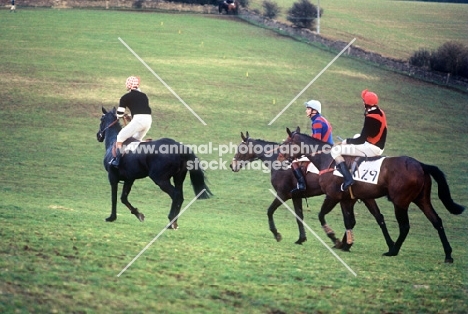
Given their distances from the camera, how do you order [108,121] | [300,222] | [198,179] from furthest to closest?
[108,121], [198,179], [300,222]

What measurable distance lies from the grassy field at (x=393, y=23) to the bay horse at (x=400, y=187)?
41.2m

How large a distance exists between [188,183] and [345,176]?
12.6 m

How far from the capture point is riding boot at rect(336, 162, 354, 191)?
15555mm

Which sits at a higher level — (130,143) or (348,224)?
(130,143)

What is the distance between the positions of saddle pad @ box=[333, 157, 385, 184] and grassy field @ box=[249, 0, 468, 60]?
41715 mm

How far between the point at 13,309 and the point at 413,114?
34.3 metres

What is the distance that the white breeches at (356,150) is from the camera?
625 inches

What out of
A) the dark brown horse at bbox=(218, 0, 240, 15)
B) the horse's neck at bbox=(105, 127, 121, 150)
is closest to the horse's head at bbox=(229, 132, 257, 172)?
the horse's neck at bbox=(105, 127, 121, 150)

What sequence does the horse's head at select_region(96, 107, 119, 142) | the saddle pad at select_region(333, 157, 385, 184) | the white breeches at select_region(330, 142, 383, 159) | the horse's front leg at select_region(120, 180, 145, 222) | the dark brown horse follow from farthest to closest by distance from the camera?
the dark brown horse < the horse's head at select_region(96, 107, 119, 142) < the horse's front leg at select_region(120, 180, 145, 222) < the white breeches at select_region(330, 142, 383, 159) < the saddle pad at select_region(333, 157, 385, 184)

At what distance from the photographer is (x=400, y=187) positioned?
15109mm

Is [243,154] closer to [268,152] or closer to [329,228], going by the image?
[268,152]

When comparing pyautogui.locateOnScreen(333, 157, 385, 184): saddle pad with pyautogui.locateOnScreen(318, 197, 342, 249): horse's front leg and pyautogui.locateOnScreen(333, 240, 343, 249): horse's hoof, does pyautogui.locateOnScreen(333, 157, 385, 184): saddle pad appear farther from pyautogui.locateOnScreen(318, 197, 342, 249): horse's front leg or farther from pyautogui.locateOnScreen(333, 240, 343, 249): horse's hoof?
pyautogui.locateOnScreen(333, 240, 343, 249): horse's hoof

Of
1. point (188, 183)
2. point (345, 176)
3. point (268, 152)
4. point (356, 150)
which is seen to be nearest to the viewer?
point (345, 176)

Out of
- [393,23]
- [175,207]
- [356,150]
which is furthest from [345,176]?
[393,23]
